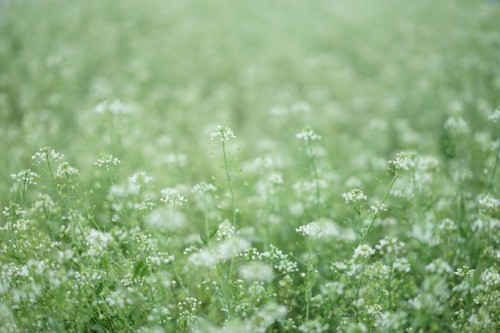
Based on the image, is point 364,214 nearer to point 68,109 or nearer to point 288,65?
point 68,109

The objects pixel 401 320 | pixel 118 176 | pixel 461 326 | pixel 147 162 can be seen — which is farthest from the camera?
pixel 147 162

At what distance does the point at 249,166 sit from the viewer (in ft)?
20.2


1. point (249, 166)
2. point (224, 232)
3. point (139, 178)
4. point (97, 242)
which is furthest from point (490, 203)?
point (249, 166)

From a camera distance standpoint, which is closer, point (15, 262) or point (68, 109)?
point (15, 262)

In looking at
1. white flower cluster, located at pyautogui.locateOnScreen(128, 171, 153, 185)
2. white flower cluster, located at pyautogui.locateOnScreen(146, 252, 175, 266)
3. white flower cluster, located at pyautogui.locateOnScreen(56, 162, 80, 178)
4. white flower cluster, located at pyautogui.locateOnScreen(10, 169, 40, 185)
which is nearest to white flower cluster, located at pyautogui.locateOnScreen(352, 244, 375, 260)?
white flower cluster, located at pyautogui.locateOnScreen(146, 252, 175, 266)

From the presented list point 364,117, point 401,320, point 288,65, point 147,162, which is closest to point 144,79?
point 147,162

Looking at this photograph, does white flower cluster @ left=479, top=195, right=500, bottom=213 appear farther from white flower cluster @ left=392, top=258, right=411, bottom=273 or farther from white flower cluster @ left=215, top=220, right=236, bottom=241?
white flower cluster @ left=215, top=220, right=236, bottom=241

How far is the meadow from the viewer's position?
2736 mm

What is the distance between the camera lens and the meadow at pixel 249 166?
8.98ft

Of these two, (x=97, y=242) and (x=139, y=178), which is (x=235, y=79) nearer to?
(x=139, y=178)

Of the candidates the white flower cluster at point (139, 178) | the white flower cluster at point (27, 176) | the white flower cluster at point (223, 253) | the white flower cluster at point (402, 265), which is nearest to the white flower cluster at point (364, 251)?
the white flower cluster at point (402, 265)

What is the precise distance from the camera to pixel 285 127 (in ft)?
24.9

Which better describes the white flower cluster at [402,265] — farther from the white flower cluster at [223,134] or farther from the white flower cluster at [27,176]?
the white flower cluster at [27,176]

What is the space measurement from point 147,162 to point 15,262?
126 inches
